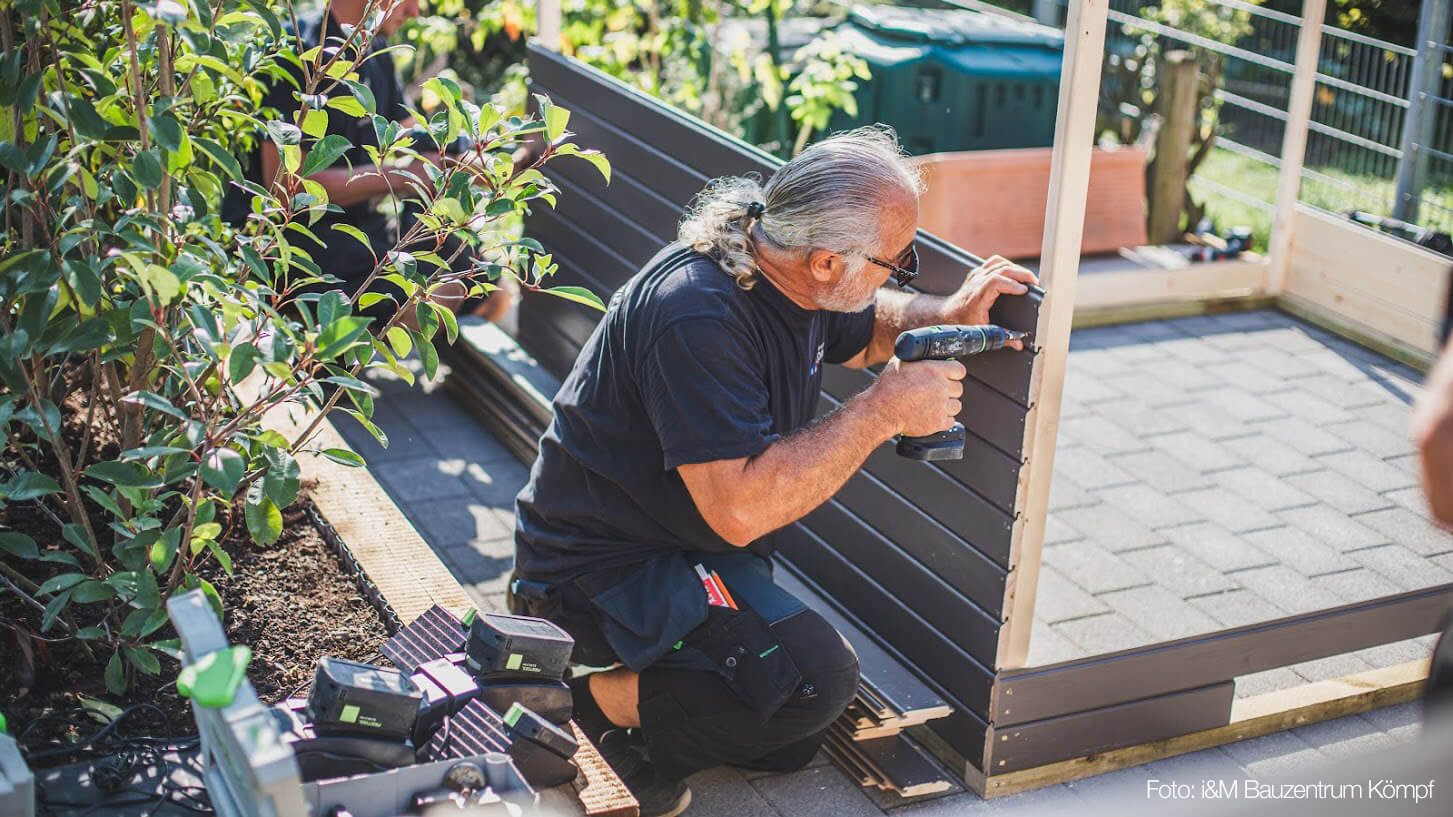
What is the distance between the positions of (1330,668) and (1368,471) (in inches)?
51.0

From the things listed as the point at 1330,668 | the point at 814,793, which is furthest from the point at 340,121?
the point at 1330,668

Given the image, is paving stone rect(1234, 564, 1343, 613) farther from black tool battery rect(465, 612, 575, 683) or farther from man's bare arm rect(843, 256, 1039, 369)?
black tool battery rect(465, 612, 575, 683)

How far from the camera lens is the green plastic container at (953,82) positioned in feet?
21.2

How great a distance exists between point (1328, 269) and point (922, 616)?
11.7ft

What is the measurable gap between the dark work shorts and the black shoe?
34 mm

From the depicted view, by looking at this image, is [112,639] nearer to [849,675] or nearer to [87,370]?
[87,370]

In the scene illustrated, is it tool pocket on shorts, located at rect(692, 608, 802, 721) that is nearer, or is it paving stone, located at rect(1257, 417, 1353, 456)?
tool pocket on shorts, located at rect(692, 608, 802, 721)

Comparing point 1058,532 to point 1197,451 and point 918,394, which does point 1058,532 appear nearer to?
point 1197,451

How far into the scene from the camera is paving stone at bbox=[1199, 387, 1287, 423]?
514 cm

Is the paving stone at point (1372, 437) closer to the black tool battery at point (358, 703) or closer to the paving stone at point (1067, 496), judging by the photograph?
the paving stone at point (1067, 496)

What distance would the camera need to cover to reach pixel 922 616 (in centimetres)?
329

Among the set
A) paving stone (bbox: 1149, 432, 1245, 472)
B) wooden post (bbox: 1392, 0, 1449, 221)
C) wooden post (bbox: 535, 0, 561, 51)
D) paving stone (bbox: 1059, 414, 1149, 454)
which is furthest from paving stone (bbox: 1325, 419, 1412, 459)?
wooden post (bbox: 535, 0, 561, 51)

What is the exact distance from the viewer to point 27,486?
2414 mm

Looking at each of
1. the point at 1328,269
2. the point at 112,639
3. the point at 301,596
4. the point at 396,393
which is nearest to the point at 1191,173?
the point at 1328,269
